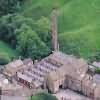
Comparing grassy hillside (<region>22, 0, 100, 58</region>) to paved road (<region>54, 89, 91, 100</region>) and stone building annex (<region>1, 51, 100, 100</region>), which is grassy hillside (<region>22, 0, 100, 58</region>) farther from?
paved road (<region>54, 89, 91, 100</region>)

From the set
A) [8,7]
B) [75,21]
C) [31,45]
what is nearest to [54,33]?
[31,45]

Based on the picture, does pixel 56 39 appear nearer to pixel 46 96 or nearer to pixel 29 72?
pixel 29 72

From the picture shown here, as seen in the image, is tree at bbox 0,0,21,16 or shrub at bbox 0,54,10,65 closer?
shrub at bbox 0,54,10,65

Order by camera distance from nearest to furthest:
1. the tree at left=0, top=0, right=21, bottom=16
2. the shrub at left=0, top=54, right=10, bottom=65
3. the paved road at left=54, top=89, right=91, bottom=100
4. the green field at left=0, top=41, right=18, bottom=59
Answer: the paved road at left=54, top=89, right=91, bottom=100, the shrub at left=0, top=54, right=10, bottom=65, the green field at left=0, top=41, right=18, bottom=59, the tree at left=0, top=0, right=21, bottom=16

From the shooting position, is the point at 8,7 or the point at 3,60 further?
the point at 8,7

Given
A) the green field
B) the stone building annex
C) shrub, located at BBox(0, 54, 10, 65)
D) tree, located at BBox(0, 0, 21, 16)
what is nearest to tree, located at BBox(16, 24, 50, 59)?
the green field

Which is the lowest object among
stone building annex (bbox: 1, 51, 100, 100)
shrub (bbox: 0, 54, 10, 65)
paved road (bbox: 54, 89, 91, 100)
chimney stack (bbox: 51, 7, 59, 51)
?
paved road (bbox: 54, 89, 91, 100)

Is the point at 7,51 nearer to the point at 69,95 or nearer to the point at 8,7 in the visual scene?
the point at 8,7
